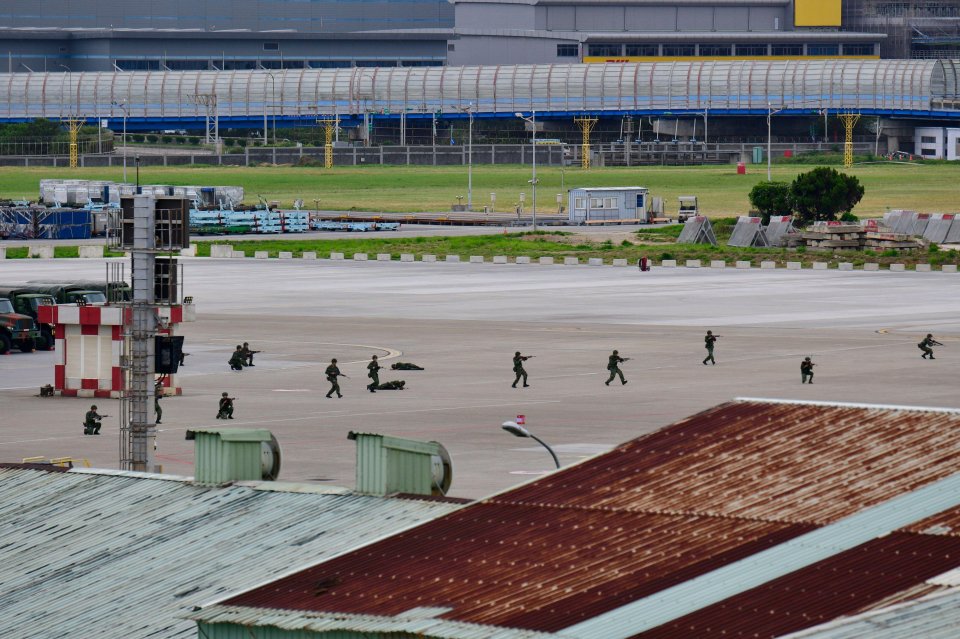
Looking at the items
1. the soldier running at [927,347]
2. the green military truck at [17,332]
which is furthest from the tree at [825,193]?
the green military truck at [17,332]

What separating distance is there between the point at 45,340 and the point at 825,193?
78881 millimetres

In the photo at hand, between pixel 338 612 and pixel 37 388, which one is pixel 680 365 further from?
pixel 338 612

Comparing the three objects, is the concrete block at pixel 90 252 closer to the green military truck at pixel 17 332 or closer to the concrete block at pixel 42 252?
the concrete block at pixel 42 252

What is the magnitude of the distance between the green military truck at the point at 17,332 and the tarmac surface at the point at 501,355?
1.12m

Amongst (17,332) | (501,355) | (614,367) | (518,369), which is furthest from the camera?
(17,332)

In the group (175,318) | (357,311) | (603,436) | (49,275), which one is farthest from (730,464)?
(49,275)

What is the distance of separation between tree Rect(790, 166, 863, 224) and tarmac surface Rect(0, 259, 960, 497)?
2660 cm

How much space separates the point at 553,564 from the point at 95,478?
11.2 meters

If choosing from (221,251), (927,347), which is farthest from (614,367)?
(221,251)

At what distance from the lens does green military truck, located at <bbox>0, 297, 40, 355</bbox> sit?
68375 mm

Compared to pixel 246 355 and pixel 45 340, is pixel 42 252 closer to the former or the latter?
pixel 45 340

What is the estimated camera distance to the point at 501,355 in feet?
218

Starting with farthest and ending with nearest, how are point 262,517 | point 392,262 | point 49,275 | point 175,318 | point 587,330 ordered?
1. point 392,262
2. point 49,275
3. point 587,330
4. point 175,318
5. point 262,517

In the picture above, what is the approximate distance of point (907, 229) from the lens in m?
132
